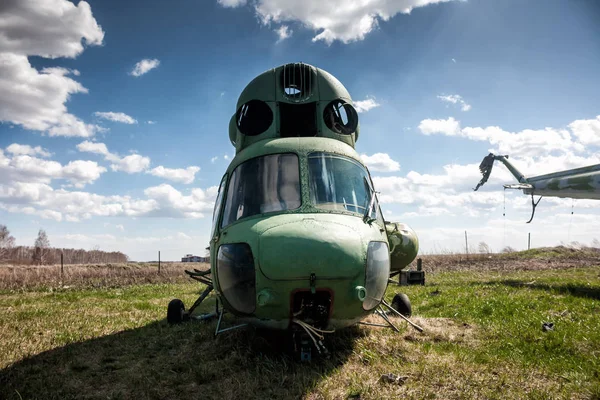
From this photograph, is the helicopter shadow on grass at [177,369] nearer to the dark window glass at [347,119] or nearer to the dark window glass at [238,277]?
the dark window glass at [238,277]

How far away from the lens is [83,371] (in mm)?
4895

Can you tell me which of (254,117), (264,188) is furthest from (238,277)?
(254,117)

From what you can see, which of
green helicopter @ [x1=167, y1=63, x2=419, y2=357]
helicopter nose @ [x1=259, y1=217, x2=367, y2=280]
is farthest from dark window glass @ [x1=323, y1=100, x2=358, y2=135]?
helicopter nose @ [x1=259, y1=217, x2=367, y2=280]

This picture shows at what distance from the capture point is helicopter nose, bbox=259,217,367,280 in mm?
3801

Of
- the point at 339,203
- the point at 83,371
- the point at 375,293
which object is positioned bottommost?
the point at 83,371

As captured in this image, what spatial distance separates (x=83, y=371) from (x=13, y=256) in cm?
6077

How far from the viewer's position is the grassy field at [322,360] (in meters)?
3.94

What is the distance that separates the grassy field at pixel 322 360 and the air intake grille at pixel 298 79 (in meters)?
3.72

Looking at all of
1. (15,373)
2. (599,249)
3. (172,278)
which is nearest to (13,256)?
(172,278)

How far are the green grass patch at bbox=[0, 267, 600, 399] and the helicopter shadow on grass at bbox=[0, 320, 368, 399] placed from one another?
1cm

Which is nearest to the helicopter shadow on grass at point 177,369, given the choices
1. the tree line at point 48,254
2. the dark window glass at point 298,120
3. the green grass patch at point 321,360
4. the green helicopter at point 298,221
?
the green grass patch at point 321,360

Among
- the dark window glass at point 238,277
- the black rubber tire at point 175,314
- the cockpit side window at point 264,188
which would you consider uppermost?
the cockpit side window at point 264,188

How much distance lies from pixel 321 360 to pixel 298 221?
1699 millimetres

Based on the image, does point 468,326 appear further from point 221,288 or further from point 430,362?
point 221,288
